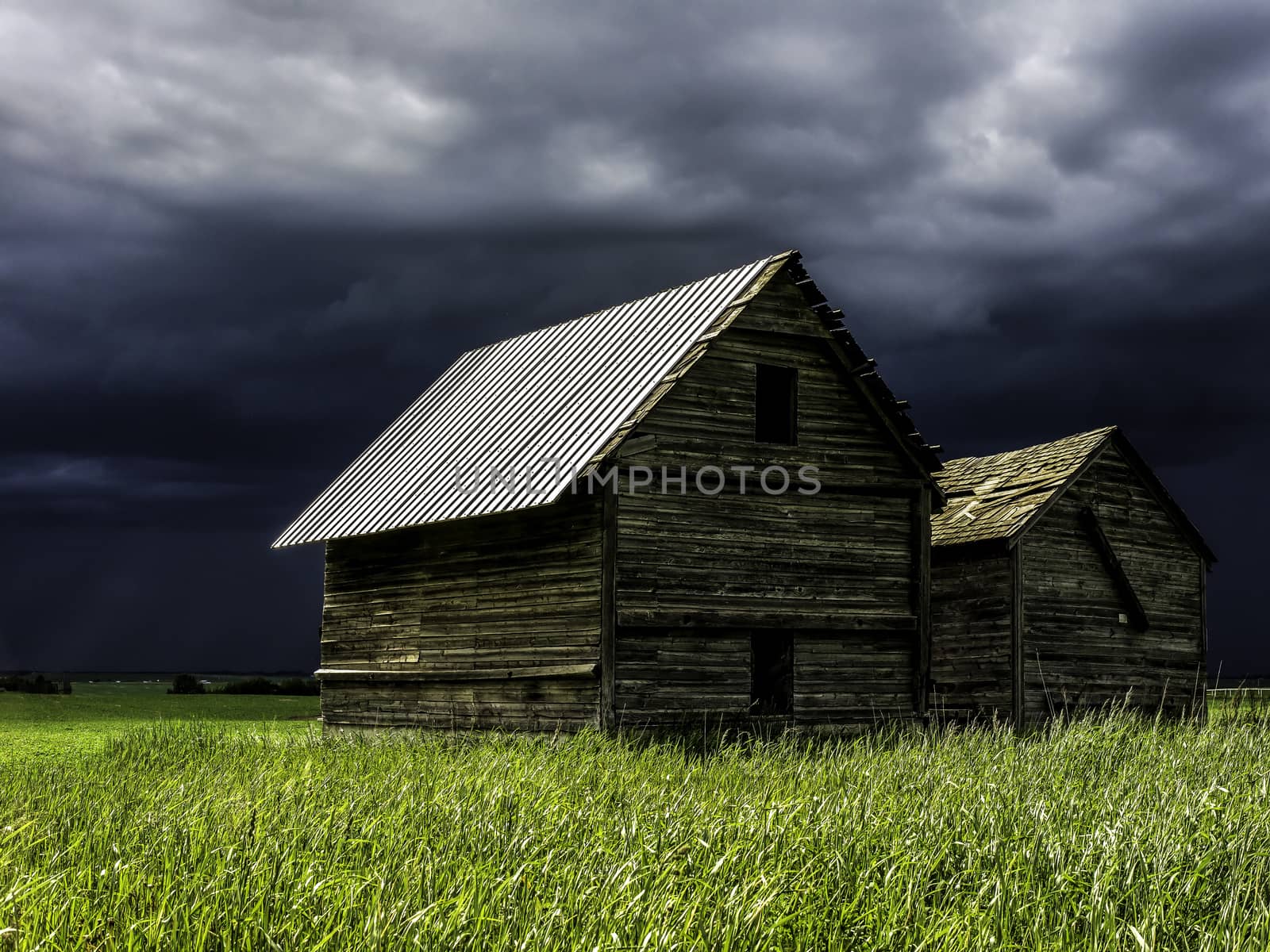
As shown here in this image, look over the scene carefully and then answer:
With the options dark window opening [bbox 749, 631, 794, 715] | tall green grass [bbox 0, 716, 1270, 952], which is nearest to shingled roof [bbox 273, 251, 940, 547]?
dark window opening [bbox 749, 631, 794, 715]

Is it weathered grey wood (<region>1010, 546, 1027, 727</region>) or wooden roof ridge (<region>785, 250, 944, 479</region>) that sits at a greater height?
wooden roof ridge (<region>785, 250, 944, 479</region>)

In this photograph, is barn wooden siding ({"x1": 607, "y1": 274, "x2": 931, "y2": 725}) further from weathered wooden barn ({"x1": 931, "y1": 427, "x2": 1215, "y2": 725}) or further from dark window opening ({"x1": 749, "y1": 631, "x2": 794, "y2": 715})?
weathered wooden barn ({"x1": 931, "y1": 427, "x2": 1215, "y2": 725})

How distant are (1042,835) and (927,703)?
13061 mm

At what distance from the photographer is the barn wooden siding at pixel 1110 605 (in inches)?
973

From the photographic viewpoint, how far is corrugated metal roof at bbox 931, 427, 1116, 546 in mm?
24859

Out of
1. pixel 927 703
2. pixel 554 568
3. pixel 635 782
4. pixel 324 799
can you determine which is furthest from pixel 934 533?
pixel 324 799

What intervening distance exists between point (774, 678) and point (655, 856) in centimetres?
1288

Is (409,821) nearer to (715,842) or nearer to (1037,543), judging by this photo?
(715,842)

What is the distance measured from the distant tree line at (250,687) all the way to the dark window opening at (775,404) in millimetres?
35483

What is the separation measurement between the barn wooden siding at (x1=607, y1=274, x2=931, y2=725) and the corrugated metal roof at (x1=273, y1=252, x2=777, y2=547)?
2.75ft

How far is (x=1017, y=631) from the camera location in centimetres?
2414

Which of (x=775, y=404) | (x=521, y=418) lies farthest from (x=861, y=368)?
(x=521, y=418)

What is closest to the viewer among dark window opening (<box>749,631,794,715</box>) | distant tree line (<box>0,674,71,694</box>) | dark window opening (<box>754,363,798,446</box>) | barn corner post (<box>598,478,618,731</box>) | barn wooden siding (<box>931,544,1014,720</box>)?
barn corner post (<box>598,478,618,731</box>)

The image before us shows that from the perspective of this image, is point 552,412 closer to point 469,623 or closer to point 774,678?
point 469,623
